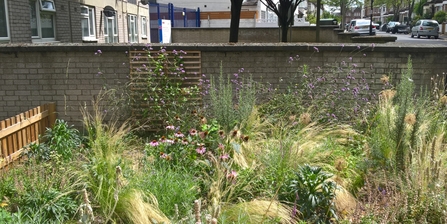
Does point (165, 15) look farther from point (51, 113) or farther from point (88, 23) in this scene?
point (51, 113)

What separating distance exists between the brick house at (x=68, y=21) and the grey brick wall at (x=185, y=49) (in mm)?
3930

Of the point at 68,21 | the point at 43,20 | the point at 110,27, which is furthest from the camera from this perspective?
the point at 110,27

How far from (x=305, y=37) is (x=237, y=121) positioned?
17634mm

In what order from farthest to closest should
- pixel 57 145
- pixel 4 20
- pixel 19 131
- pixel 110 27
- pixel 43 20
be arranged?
pixel 110 27, pixel 43 20, pixel 4 20, pixel 19 131, pixel 57 145

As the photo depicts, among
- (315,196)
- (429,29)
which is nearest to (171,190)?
(315,196)

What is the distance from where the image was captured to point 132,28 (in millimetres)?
24094

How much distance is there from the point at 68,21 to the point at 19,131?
9737 mm

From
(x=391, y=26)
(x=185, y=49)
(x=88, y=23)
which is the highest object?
(x=391, y=26)

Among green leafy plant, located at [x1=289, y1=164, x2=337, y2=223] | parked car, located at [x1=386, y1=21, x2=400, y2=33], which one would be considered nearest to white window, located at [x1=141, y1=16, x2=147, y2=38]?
green leafy plant, located at [x1=289, y1=164, x2=337, y2=223]

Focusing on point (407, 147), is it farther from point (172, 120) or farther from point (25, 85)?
point (25, 85)

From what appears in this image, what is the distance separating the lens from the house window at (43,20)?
12178 millimetres

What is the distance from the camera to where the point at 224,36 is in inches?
895

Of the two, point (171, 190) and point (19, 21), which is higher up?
point (19, 21)

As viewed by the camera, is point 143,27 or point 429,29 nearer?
point 143,27
